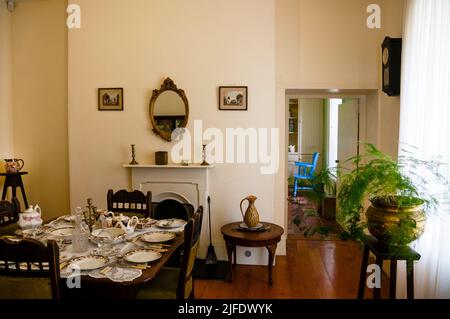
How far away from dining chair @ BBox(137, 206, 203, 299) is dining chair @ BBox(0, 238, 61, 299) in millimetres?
649

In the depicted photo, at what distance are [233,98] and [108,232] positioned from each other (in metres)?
1.98

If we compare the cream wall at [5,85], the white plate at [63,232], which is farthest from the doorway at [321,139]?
the cream wall at [5,85]

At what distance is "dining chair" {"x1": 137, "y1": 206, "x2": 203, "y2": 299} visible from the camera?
73.9 inches

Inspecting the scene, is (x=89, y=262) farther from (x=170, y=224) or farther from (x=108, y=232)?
(x=170, y=224)

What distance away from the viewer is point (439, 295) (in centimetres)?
206

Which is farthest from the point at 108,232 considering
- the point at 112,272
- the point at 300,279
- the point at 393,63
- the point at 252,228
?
the point at 393,63

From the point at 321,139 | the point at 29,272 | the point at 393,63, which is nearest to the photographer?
the point at 29,272

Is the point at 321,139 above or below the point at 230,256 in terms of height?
above

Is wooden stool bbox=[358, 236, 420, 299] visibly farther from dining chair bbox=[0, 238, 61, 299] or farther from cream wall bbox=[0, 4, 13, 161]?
cream wall bbox=[0, 4, 13, 161]

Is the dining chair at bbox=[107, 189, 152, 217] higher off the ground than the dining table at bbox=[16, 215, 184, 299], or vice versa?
the dining chair at bbox=[107, 189, 152, 217]

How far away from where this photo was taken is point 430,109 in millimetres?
2256

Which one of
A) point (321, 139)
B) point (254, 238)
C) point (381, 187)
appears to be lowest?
point (254, 238)

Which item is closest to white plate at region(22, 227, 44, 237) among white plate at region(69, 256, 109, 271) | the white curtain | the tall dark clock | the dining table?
the dining table
